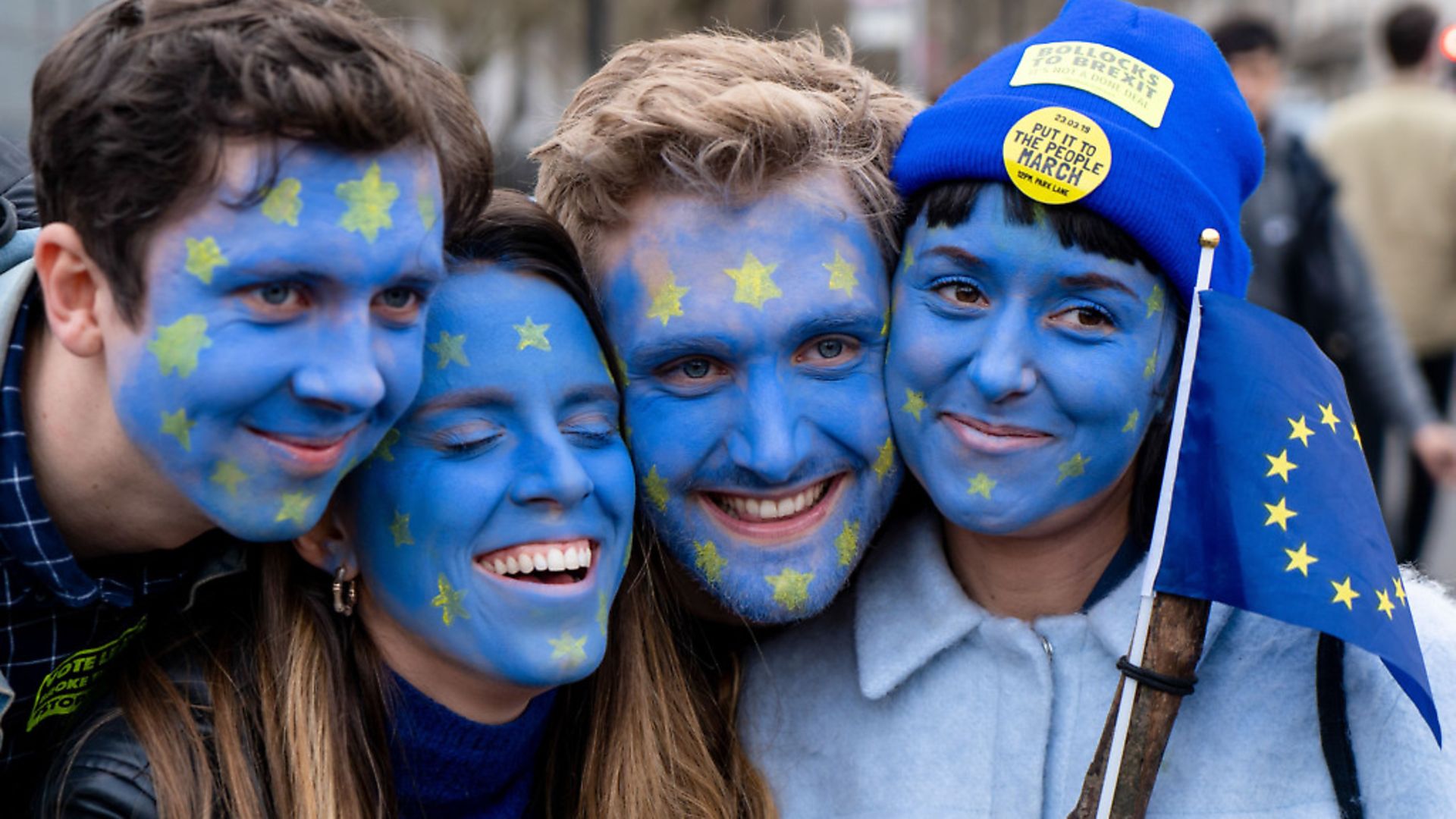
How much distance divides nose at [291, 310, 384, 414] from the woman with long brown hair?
13.6 inches

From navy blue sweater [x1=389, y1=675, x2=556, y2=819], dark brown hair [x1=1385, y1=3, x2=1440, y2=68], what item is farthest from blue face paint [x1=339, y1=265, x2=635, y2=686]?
dark brown hair [x1=1385, y1=3, x2=1440, y2=68]

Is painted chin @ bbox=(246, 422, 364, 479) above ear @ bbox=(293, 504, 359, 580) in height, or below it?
above

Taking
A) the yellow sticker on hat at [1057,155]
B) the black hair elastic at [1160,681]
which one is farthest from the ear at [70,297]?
the black hair elastic at [1160,681]

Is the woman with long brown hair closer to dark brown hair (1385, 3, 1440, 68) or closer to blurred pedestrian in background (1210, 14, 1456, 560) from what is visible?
blurred pedestrian in background (1210, 14, 1456, 560)

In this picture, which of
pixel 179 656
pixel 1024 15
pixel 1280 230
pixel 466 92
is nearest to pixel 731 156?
pixel 466 92

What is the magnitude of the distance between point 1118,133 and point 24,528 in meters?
1.93

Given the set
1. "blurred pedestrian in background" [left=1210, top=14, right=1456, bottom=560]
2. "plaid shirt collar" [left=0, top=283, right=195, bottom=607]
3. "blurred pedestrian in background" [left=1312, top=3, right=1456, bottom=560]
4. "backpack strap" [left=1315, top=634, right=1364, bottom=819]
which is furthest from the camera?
"blurred pedestrian in background" [left=1312, top=3, right=1456, bottom=560]

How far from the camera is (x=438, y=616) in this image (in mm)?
2887

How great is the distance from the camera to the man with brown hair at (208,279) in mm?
2463

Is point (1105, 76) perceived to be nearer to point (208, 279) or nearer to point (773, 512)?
point (773, 512)

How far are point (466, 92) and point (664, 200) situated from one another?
421mm

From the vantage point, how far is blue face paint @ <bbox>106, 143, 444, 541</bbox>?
8.09 feet

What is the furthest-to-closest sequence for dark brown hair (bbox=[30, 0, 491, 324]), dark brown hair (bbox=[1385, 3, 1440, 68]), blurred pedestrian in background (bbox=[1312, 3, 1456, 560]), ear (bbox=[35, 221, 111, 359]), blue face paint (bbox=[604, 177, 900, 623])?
dark brown hair (bbox=[1385, 3, 1440, 68]) → blurred pedestrian in background (bbox=[1312, 3, 1456, 560]) → blue face paint (bbox=[604, 177, 900, 623]) → ear (bbox=[35, 221, 111, 359]) → dark brown hair (bbox=[30, 0, 491, 324])

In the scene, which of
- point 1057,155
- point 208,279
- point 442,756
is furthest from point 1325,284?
point 208,279
